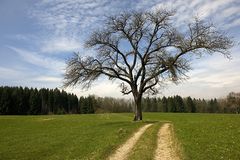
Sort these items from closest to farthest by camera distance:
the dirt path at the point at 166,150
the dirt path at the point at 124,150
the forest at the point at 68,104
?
the dirt path at the point at 166,150, the dirt path at the point at 124,150, the forest at the point at 68,104

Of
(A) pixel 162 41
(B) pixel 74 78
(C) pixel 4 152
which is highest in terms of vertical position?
(A) pixel 162 41

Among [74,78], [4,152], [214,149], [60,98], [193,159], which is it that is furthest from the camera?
[60,98]

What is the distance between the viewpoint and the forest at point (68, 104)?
112 meters

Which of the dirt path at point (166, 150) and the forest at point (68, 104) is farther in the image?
the forest at point (68, 104)

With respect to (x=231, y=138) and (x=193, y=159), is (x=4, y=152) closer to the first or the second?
(x=193, y=159)

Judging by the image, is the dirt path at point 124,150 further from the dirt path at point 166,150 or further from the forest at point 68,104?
the forest at point 68,104

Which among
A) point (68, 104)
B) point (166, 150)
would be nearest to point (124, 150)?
point (166, 150)

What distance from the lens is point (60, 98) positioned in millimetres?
141875

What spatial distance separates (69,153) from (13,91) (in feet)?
346

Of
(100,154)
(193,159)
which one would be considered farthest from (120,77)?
(193,159)

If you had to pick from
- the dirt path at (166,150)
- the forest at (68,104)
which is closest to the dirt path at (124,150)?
the dirt path at (166,150)

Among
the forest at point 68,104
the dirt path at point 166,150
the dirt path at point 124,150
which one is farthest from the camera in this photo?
the forest at point 68,104

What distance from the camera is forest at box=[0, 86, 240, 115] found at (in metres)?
112

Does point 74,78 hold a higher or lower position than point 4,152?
higher
